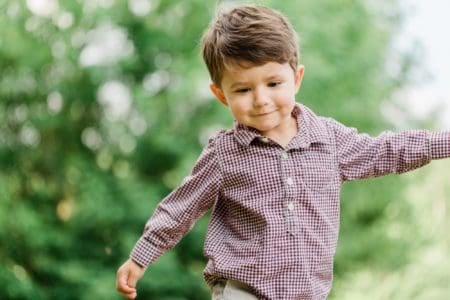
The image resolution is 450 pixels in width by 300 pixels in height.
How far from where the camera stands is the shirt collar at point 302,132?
2.75 m

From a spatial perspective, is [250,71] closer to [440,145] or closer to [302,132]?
[302,132]

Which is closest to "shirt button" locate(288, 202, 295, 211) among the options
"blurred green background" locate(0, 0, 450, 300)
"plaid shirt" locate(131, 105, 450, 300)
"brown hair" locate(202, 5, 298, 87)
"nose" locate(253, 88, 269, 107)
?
"plaid shirt" locate(131, 105, 450, 300)

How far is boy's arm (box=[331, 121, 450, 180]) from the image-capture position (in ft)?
9.20

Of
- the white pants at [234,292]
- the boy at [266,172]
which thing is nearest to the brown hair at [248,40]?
the boy at [266,172]

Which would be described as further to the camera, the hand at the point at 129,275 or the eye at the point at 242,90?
the hand at the point at 129,275

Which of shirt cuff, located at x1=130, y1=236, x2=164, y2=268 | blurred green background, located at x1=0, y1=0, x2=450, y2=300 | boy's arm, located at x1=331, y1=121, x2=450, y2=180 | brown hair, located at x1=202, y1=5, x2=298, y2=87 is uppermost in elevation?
blurred green background, located at x1=0, y1=0, x2=450, y2=300

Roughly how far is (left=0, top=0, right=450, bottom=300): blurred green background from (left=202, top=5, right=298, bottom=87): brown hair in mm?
5376

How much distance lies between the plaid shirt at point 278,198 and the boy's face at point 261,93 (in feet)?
0.19

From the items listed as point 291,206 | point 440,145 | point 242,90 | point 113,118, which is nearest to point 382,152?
point 440,145

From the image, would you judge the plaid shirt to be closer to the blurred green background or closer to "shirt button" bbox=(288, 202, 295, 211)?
"shirt button" bbox=(288, 202, 295, 211)

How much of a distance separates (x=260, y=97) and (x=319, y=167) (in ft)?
0.97

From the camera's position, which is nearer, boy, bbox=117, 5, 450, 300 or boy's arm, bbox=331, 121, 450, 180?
boy, bbox=117, 5, 450, 300

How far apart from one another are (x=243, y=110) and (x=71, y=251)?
262 inches

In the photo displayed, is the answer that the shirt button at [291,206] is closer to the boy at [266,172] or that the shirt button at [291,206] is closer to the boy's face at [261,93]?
the boy at [266,172]
